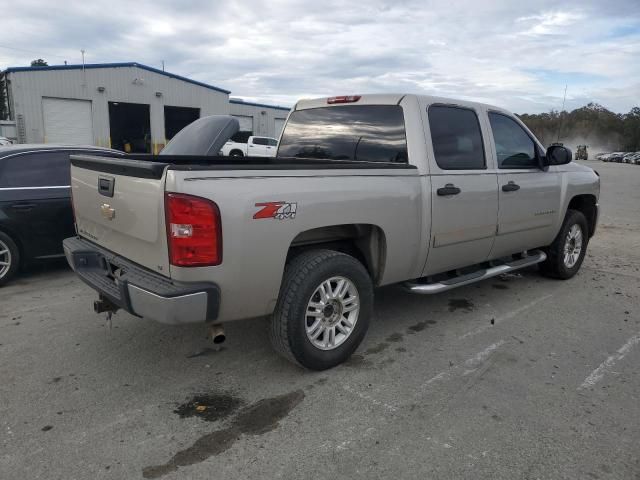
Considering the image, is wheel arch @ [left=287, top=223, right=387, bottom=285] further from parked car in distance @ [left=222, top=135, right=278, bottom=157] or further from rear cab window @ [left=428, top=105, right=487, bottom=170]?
parked car in distance @ [left=222, top=135, right=278, bottom=157]

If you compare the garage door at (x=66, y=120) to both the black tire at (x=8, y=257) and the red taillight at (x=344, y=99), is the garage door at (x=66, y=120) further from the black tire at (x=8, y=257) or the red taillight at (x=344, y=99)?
the red taillight at (x=344, y=99)

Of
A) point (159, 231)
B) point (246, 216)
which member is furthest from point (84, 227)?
point (246, 216)

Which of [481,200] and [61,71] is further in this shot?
[61,71]

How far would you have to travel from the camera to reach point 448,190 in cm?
416

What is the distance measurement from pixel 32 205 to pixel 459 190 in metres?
4.65

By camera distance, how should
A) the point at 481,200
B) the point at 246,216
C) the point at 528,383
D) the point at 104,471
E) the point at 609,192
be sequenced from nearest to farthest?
the point at 104,471
the point at 246,216
the point at 528,383
the point at 481,200
the point at 609,192

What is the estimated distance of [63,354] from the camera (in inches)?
154

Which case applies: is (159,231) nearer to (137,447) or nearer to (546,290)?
(137,447)

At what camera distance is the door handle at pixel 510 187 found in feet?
15.7

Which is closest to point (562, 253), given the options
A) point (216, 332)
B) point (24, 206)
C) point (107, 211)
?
point (216, 332)

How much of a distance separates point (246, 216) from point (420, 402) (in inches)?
64.4

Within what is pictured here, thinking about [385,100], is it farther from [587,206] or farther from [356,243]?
[587,206]

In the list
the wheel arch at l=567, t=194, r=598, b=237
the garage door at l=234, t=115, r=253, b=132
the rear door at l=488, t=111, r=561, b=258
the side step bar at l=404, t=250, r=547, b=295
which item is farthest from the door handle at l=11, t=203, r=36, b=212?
the garage door at l=234, t=115, r=253, b=132

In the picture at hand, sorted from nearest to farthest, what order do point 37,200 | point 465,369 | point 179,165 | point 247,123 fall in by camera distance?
point 179,165
point 465,369
point 37,200
point 247,123
